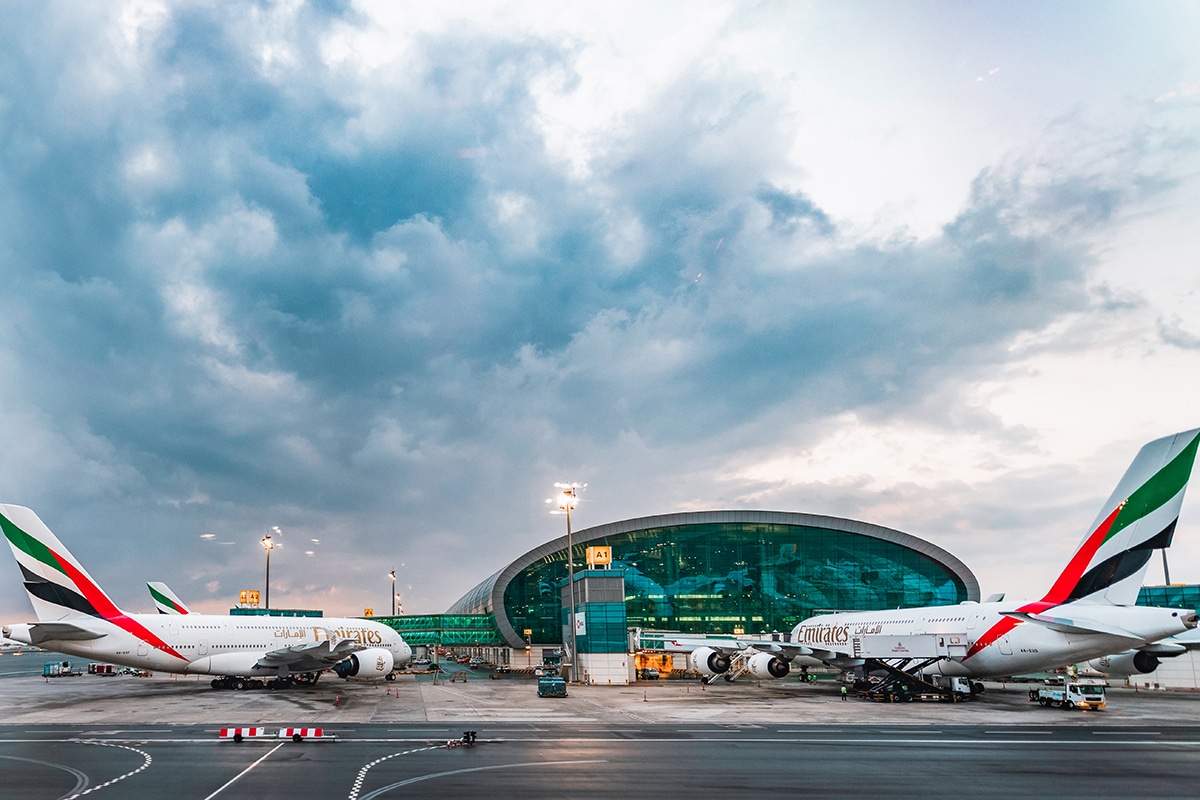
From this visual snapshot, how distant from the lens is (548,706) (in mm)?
38906

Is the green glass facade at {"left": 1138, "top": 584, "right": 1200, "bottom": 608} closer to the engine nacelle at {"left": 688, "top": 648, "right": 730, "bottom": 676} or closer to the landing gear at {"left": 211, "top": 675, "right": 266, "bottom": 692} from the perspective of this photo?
the engine nacelle at {"left": 688, "top": 648, "right": 730, "bottom": 676}

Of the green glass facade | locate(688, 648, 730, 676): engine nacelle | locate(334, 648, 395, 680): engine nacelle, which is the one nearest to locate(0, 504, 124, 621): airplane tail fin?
locate(334, 648, 395, 680): engine nacelle

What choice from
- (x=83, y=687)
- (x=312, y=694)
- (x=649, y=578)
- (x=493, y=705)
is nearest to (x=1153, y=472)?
(x=493, y=705)

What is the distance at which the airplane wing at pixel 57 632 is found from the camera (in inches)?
1619

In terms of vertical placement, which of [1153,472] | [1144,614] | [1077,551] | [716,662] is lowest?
[716,662]

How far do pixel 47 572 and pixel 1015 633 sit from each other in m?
Answer: 47.8

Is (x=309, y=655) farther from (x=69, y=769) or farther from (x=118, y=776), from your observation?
(x=118, y=776)

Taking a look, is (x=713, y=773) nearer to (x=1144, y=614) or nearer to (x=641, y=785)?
(x=641, y=785)

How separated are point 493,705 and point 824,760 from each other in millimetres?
21387

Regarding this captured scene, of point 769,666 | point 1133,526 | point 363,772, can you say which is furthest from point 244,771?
point 769,666

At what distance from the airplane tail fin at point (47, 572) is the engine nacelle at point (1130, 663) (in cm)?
5044

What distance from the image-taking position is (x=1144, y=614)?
32.7m

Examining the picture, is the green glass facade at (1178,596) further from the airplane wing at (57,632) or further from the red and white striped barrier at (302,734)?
the airplane wing at (57,632)

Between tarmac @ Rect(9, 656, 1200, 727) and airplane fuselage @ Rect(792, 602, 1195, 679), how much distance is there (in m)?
2.01
